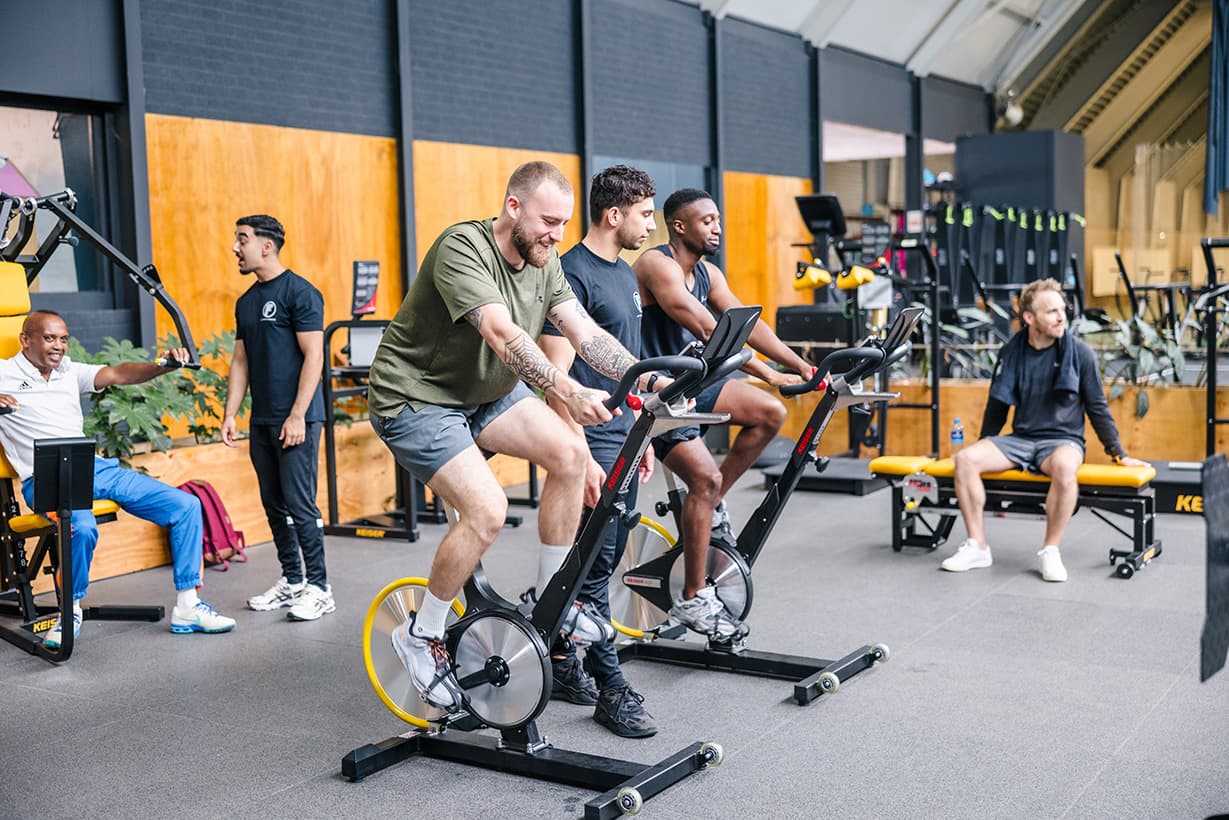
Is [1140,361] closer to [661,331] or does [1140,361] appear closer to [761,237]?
[761,237]

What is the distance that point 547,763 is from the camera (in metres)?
3.12

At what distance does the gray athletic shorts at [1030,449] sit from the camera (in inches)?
214

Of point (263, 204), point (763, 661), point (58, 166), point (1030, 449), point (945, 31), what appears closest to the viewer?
point (763, 661)

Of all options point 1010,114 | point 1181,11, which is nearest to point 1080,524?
point 1010,114

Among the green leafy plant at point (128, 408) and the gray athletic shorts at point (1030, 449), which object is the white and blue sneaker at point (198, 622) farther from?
the gray athletic shorts at point (1030, 449)

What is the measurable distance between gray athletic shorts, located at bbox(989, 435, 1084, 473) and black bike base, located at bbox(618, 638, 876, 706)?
65.8 inches

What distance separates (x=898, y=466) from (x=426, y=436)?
11.1 feet

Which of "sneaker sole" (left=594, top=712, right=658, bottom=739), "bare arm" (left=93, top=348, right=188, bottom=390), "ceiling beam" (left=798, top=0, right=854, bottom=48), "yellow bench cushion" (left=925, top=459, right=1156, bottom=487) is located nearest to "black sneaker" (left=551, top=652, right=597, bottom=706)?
"sneaker sole" (left=594, top=712, right=658, bottom=739)

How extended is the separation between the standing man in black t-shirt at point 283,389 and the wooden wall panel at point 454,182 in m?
3.05

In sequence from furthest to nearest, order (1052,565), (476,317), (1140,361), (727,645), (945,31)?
(945,31), (1140,361), (1052,565), (727,645), (476,317)

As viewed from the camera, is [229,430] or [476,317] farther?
[229,430]

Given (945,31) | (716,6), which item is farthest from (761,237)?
(945,31)

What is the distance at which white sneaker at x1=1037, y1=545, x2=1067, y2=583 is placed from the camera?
16.9ft

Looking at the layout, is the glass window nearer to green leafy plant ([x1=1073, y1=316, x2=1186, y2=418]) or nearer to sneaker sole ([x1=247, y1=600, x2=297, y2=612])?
sneaker sole ([x1=247, y1=600, x2=297, y2=612])
